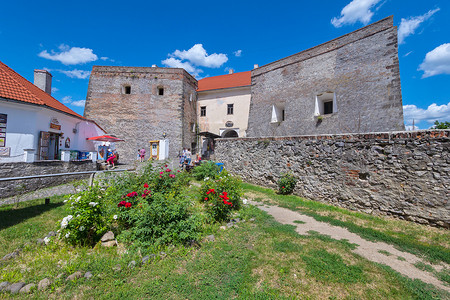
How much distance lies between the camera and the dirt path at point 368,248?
2.97m

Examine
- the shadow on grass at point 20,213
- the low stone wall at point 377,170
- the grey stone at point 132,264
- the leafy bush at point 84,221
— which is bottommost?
the shadow on grass at point 20,213

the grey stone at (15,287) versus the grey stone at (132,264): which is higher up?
the grey stone at (132,264)

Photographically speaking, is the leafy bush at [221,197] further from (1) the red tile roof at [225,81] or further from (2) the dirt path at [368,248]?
(1) the red tile roof at [225,81]

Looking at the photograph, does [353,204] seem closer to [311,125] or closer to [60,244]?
[60,244]

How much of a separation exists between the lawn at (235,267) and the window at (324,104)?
9.99m

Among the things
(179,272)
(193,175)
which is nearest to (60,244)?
(179,272)

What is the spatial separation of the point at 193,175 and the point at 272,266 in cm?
782

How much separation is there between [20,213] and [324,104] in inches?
628

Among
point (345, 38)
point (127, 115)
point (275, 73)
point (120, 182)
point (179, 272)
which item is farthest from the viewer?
point (127, 115)

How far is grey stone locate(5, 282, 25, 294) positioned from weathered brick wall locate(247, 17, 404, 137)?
13784mm

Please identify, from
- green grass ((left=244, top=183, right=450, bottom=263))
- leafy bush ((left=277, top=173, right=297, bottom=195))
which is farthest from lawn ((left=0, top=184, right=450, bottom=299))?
leafy bush ((left=277, top=173, right=297, bottom=195))

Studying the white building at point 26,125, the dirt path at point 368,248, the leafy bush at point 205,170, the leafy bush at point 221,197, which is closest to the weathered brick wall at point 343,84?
the leafy bush at point 205,170

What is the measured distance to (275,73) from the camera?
15984mm

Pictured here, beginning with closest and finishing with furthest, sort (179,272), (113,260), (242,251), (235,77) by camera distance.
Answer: (179,272), (113,260), (242,251), (235,77)
